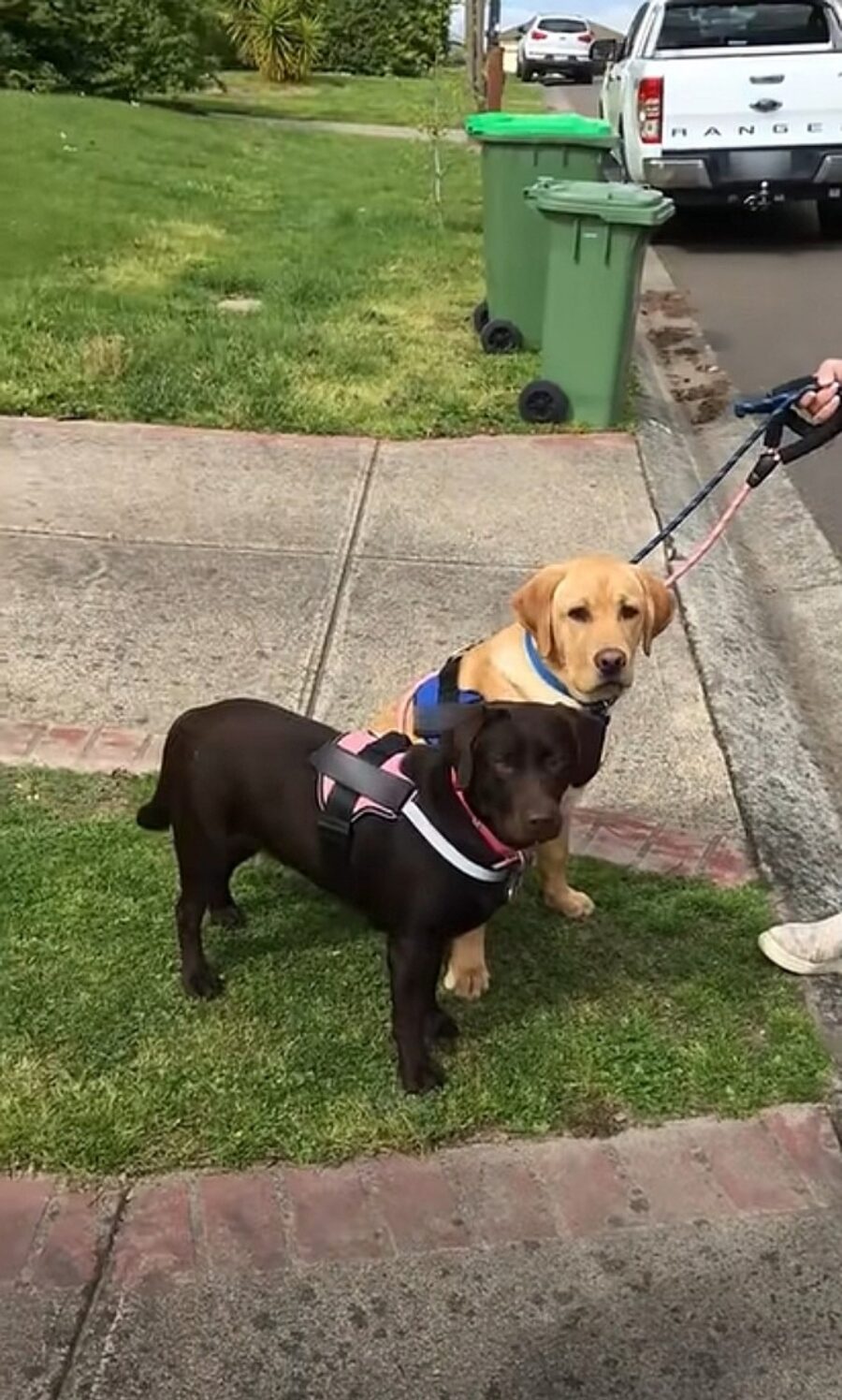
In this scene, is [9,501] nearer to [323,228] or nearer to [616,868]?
[616,868]

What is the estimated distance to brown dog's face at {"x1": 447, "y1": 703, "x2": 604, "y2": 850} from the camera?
111 inches

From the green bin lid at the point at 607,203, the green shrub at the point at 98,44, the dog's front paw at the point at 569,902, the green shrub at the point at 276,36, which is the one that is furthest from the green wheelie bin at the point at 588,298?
the green shrub at the point at 276,36

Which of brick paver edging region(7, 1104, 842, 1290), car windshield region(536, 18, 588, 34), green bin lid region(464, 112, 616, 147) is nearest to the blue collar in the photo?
brick paver edging region(7, 1104, 842, 1290)

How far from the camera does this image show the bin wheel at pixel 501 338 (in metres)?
8.95

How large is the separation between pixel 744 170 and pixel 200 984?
11.1 m

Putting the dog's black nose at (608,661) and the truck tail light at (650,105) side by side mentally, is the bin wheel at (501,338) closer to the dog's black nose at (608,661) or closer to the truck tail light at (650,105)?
the truck tail light at (650,105)

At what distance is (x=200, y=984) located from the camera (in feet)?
11.2

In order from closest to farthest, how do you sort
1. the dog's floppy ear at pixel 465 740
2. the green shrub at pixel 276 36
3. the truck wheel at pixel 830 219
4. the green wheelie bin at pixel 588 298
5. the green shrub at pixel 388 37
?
1. the dog's floppy ear at pixel 465 740
2. the green wheelie bin at pixel 588 298
3. the truck wheel at pixel 830 219
4. the green shrub at pixel 276 36
5. the green shrub at pixel 388 37

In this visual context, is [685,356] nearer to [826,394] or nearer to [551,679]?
[826,394]

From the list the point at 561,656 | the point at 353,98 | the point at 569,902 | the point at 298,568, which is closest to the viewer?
the point at 561,656

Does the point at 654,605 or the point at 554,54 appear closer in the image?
the point at 654,605

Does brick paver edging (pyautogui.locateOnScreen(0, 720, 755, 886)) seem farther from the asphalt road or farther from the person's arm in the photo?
the asphalt road

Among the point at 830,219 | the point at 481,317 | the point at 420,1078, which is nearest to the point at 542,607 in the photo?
the point at 420,1078

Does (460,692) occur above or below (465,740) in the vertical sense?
below
